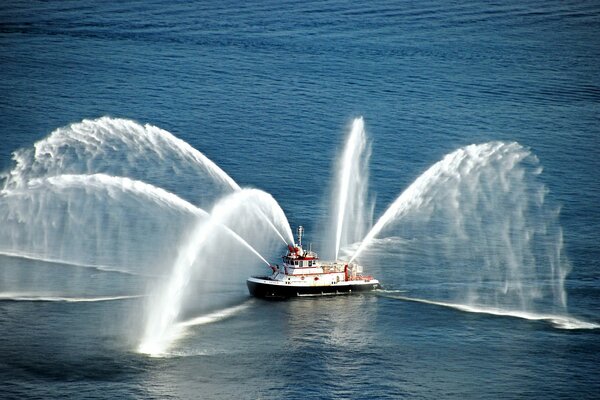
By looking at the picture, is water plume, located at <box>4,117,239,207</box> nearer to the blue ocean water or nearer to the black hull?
the blue ocean water

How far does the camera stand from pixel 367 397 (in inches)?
3238

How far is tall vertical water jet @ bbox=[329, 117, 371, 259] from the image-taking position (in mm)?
121000

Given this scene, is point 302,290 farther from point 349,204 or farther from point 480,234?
point 480,234

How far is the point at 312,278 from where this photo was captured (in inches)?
4279

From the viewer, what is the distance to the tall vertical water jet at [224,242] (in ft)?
335

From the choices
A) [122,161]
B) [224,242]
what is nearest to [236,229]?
[224,242]

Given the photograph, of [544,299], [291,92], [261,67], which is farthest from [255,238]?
[261,67]

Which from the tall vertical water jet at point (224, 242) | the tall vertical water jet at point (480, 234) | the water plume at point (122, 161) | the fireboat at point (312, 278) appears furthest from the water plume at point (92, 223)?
the tall vertical water jet at point (480, 234)

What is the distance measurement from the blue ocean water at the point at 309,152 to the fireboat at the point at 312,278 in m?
2.20

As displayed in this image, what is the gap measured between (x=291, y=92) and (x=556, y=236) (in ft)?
188

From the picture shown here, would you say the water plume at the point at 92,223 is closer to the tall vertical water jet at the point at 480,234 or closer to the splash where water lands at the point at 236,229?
the splash where water lands at the point at 236,229

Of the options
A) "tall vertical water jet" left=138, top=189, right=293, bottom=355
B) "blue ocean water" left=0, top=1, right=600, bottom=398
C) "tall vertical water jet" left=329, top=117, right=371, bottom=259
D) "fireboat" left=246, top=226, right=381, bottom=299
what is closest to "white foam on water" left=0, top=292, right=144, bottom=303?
"blue ocean water" left=0, top=1, right=600, bottom=398

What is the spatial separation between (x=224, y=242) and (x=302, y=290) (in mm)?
12274

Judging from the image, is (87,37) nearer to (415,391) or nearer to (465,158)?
(465,158)
